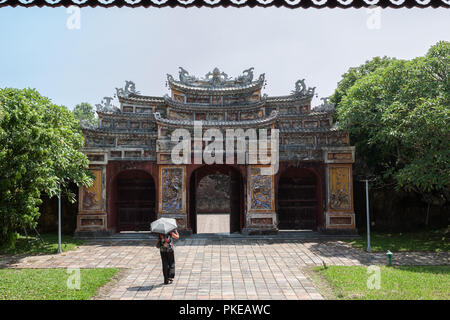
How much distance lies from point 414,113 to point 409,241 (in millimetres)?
5345

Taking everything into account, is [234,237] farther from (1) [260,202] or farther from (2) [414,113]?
(2) [414,113]

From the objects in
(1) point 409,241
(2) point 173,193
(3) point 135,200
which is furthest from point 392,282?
(3) point 135,200

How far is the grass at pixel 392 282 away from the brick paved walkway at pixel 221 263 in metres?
0.60

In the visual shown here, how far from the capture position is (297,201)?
645 inches

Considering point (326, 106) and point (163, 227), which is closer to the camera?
point (163, 227)

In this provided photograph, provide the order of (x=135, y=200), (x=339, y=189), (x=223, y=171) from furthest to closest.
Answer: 1. (x=223, y=171)
2. (x=135, y=200)
3. (x=339, y=189)

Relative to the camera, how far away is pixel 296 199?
16406 millimetres

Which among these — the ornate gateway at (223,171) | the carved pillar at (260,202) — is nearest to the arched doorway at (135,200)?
the ornate gateway at (223,171)

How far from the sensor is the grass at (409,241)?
11555 mm

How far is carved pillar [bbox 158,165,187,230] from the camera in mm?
14414

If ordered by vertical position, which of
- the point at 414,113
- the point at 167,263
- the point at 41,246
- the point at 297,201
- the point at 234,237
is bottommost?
the point at 234,237

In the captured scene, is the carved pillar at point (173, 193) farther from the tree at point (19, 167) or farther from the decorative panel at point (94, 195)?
the tree at point (19, 167)

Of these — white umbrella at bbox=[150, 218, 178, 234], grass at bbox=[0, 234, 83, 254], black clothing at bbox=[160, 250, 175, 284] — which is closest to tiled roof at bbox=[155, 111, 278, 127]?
grass at bbox=[0, 234, 83, 254]

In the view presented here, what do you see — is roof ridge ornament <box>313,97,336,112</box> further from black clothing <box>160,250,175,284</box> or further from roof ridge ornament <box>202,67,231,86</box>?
black clothing <box>160,250,175,284</box>
